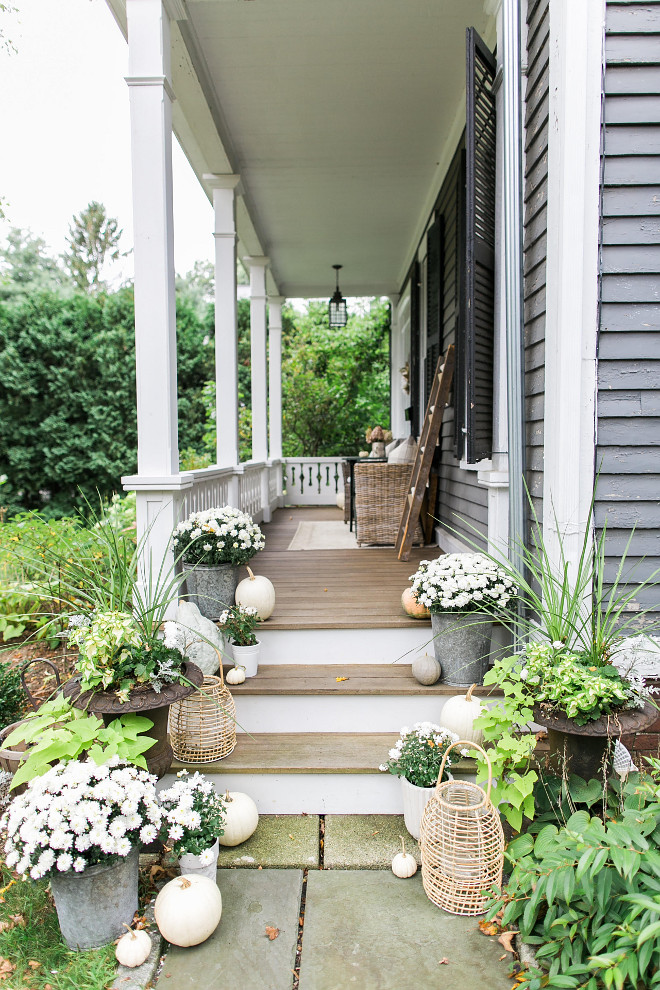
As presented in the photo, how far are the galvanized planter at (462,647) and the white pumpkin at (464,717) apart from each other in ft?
0.87

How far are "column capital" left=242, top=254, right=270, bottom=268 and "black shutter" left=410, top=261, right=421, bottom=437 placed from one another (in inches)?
64.6

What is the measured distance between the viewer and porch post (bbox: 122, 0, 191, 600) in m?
2.97

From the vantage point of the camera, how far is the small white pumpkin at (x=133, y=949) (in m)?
1.76

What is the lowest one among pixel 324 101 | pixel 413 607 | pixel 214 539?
pixel 413 607

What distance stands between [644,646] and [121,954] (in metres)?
1.92

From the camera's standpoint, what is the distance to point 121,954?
1768mm

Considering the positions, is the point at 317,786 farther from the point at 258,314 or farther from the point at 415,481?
the point at 258,314

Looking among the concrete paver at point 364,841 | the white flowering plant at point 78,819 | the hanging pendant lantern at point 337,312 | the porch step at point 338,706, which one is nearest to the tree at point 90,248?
the hanging pendant lantern at point 337,312

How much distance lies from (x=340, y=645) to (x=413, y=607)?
386mm

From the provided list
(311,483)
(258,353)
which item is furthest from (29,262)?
(258,353)

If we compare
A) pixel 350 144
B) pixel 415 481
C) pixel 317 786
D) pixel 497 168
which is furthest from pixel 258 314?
pixel 317 786

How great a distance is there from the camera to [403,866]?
2154 millimetres

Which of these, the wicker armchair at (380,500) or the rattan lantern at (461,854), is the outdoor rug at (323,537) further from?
the rattan lantern at (461,854)

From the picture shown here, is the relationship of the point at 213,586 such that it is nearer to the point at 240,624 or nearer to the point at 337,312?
the point at 240,624
